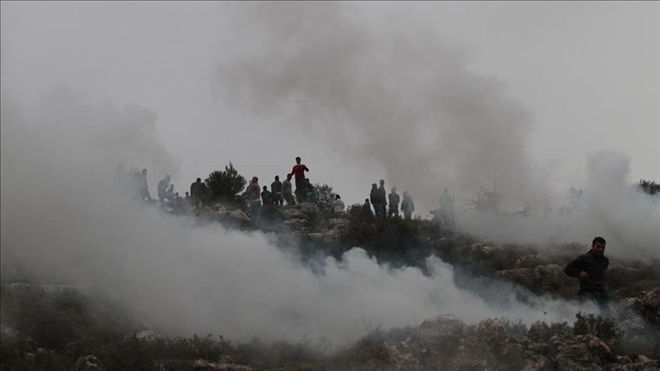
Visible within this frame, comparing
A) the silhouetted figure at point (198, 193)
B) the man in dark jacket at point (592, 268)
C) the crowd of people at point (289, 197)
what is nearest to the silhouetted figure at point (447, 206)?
the crowd of people at point (289, 197)

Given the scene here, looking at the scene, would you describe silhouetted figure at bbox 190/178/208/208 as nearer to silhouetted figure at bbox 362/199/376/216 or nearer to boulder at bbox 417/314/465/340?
silhouetted figure at bbox 362/199/376/216

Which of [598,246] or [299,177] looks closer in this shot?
[598,246]

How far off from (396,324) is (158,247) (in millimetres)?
6152

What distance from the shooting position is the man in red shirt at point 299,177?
Result: 33.0m

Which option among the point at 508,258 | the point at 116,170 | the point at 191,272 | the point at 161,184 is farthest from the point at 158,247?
the point at 161,184

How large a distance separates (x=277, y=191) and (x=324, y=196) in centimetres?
796

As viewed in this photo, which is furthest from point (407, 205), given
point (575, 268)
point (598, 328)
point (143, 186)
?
point (598, 328)

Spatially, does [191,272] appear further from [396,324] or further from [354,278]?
[396,324]

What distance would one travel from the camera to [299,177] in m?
33.4

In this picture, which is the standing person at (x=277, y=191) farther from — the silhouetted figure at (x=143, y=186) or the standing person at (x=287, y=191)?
the silhouetted figure at (x=143, y=186)

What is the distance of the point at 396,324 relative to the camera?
19719 mm

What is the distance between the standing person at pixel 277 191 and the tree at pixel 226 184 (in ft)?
9.37

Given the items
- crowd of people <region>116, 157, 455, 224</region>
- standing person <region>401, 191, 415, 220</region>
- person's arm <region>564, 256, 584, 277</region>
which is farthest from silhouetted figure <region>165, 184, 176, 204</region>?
person's arm <region>564, 256, 584, 277</region>

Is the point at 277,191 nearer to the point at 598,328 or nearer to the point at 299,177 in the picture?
the point at 299,177
